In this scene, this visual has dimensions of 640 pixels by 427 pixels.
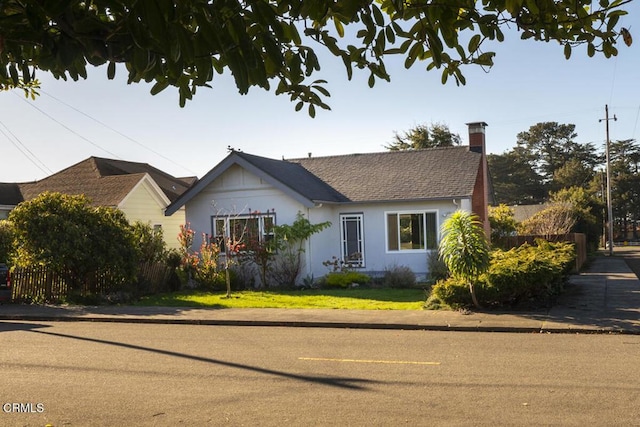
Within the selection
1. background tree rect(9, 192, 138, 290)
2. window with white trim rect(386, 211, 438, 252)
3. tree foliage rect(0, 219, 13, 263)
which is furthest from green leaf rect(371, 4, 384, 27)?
tree foliage rect(0, 219, 13, 263)

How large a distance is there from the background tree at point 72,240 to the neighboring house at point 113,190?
8109 millimetres

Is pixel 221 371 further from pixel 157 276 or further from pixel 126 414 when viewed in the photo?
pixel 157 276

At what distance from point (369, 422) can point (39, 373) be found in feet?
16.5

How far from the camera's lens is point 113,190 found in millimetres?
29953

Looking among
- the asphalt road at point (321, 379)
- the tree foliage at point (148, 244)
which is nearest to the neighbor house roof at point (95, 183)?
the tree foliage at point (148, 244)

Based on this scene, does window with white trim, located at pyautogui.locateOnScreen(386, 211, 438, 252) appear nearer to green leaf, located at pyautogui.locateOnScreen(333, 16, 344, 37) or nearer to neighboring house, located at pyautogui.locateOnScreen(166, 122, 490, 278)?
neighboring house, located at pyautogui.locateOnScreen(166, 122, 490, 278)

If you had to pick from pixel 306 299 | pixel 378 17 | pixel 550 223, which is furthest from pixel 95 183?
pixel 378 17

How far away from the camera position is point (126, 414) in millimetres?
6629

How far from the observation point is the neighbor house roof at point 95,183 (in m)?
29.8

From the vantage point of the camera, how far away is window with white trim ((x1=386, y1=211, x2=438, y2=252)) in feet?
75.9

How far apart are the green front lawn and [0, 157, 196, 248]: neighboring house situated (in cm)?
855

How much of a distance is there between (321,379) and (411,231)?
621 inches

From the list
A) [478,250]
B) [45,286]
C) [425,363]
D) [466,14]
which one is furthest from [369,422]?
[45,286]

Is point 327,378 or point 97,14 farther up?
point 97,14
